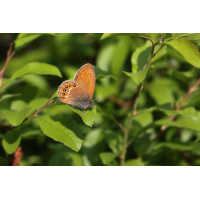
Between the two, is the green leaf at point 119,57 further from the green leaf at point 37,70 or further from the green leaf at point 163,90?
the green leaf at point 37,70

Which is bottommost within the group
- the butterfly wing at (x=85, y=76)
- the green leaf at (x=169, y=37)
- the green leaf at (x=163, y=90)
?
the green leaf at (x=163, y=90)

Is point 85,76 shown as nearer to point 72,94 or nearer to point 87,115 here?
point 72,94

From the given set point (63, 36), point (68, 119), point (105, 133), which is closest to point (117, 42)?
point (63, 36)

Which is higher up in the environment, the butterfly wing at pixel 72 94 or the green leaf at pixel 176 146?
the butterfly wing at pixel 72 94

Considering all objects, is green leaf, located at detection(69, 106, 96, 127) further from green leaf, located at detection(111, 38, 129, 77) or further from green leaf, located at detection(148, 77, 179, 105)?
green leaf, located at detection(111, 38, 129, 77)

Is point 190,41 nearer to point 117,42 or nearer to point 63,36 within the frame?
point 117,42

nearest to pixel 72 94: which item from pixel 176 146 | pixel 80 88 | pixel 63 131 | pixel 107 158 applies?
pixel 80 88

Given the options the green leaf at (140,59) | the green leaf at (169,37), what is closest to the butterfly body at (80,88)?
the green leaf at (140,59)
